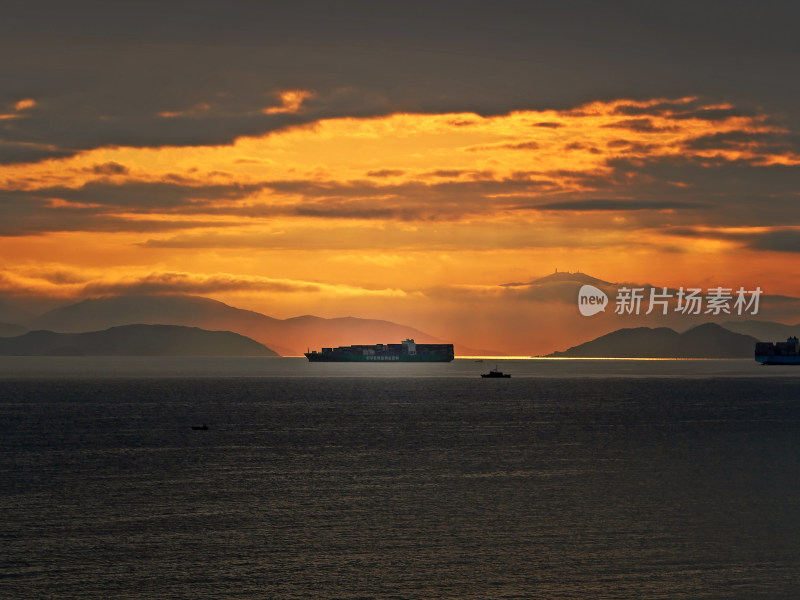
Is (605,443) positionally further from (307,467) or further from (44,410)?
(44,410)

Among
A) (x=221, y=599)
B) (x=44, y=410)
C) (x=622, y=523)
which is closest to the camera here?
(x=221, y=599)

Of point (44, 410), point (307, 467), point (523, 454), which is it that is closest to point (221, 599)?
point (307, 467)

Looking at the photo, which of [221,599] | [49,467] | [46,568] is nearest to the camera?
[221,599]

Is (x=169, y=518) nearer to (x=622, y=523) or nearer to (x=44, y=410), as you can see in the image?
(x=622, y=523)

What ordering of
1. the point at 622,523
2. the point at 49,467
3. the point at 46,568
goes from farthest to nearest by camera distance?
the point at 49,467 < the point at 622,523 < the point at 46,568

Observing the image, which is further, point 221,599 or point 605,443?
point 605,443

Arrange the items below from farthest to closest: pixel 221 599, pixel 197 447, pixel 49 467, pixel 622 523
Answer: pixel 197 447 → pixel 49 467 → pixel 622 523 → pixel 221 599

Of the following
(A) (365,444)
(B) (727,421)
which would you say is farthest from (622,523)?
(B) (727,421)

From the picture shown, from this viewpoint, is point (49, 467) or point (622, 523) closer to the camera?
point (622, 523)
